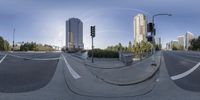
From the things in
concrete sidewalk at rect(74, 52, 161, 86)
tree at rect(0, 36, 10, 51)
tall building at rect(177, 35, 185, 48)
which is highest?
tall building at rect(177, 35, 185, 48)

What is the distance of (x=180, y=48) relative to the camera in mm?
192875

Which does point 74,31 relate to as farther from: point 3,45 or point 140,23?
point 3,45

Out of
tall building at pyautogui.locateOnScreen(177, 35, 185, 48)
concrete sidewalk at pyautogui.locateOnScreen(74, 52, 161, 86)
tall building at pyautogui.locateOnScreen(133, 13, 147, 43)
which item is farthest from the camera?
tall building at pyautogui.locateOnScreen(177, 35, 185, 48)

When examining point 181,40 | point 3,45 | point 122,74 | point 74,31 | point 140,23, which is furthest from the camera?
point 181,40

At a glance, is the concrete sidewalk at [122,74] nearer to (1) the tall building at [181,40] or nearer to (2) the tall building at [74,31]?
(2) the tall building at [74,31]

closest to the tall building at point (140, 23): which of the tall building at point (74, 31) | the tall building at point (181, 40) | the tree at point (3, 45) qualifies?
the tall building at point (74, 31)

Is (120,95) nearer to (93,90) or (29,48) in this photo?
(93,90)

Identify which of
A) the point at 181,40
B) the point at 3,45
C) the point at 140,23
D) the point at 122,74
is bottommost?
the point at 122,74

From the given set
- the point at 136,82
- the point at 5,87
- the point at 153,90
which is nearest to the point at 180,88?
the point at 153,90

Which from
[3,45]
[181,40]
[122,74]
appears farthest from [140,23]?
[181,40]

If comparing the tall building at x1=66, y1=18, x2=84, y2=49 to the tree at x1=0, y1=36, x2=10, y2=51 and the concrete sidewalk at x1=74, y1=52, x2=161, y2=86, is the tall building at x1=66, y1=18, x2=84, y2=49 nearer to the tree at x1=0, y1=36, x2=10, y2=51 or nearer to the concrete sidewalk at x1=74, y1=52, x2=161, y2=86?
the concrete sidewalk at x1=74, y1=52, x2=161, y2=86

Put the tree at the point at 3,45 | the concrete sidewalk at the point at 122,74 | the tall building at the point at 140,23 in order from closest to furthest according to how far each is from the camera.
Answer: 1. the concrete sidewalk at the point at 122,74
2. the tall building at the point at 140,23
3. the tree at the point at 3,45

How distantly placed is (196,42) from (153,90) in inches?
5324

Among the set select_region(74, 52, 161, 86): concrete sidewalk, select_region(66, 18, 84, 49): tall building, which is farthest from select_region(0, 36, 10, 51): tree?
select_region(74, 52, 161, 86): concrete sidewalk
